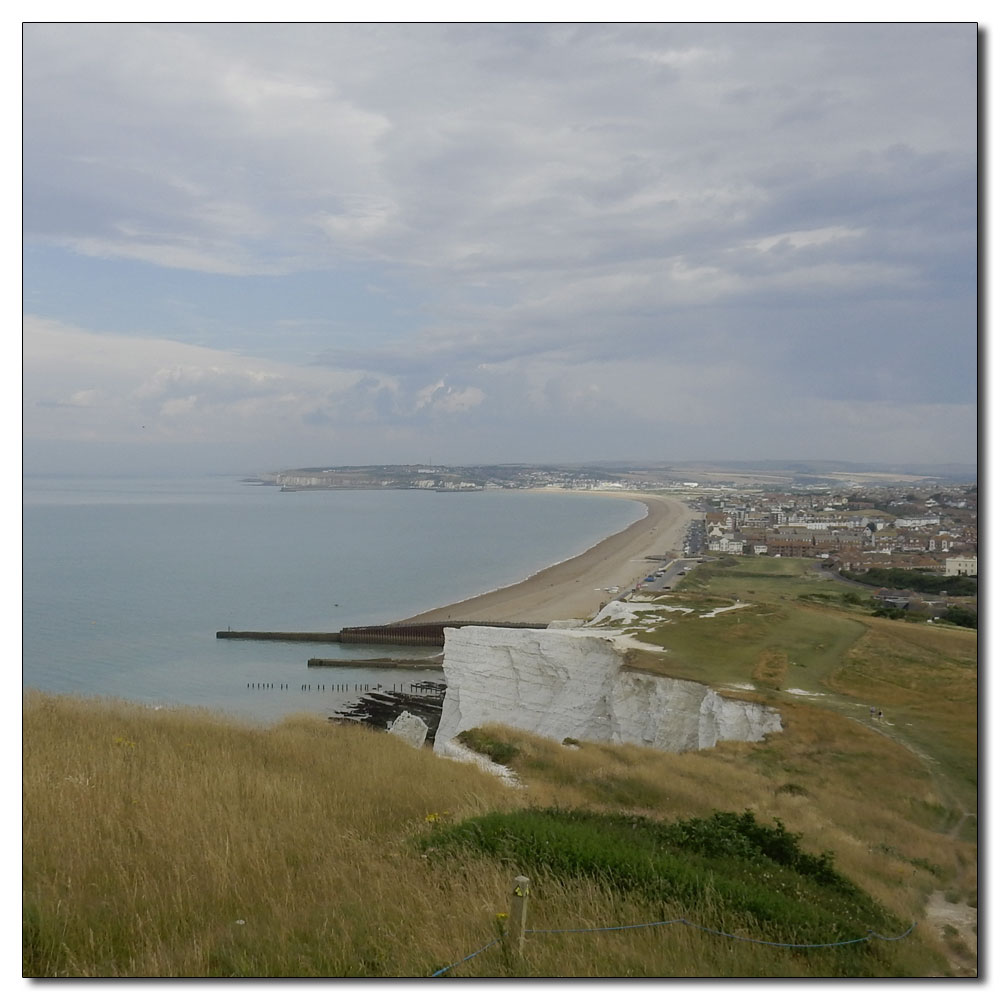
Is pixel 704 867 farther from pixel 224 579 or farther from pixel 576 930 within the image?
pixel 224 579

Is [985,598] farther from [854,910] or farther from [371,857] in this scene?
[371,857]

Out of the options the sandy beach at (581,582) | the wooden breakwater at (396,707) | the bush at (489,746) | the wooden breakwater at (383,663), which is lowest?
the wooden breakwater at (383,663)

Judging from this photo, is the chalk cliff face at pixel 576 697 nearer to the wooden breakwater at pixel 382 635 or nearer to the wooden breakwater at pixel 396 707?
the wooden breakwater at pixel 396 707

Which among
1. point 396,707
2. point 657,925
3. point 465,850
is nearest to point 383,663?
point 396,707

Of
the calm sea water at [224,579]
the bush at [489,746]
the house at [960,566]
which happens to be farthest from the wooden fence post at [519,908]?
the bush at [489,746]

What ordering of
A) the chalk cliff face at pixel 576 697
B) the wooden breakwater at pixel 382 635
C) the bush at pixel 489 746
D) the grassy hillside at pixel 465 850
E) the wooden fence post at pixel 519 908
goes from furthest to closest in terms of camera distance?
the wooden breakwater at pixel 382 635, the chalk cliff face at pixel 576 697, the bush at pixel 489 746, the grassy hillside at pixel 465 850, the wooden fence post at pixel 519 908

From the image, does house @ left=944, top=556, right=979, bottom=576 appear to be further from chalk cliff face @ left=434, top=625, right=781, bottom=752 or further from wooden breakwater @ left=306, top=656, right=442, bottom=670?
wooden breakwater @ left=306, top=656, right=442, bottom=670
